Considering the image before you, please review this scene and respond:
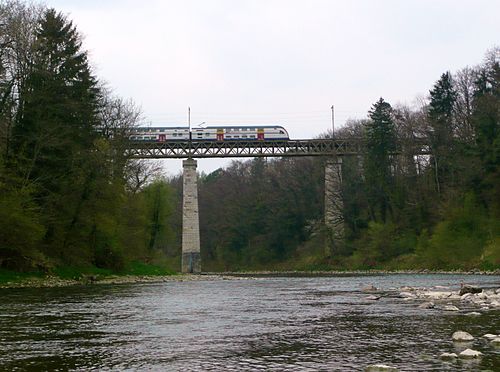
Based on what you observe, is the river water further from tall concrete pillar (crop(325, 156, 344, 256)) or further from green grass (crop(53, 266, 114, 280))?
tall concrete pillar (crop(325, 156, 344, 256))

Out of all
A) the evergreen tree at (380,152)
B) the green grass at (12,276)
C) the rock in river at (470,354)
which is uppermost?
the evergreen tree at (380,152)

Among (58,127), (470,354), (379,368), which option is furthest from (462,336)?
(58,127)

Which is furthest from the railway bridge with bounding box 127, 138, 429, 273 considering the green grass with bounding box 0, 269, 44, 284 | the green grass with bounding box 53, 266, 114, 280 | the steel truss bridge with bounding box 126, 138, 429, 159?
the green grass with bounding box 0, 269, 44, 284

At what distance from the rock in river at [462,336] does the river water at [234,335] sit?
0.21 metres

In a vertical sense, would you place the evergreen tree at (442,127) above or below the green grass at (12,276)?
above

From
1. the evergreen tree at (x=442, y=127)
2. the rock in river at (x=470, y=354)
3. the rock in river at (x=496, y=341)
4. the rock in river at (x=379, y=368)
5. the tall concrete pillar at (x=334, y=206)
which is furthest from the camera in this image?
the tall concrete pillar at (x=334, y=206)

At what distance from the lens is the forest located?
1529 inches

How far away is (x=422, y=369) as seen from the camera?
10961 mm

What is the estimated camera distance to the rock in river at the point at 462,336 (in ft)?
45.7

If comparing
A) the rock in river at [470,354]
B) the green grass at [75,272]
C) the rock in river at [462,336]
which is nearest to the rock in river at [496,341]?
the rock in river at [462,336]

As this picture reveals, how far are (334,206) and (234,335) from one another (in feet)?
236

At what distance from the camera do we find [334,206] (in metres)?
86.8

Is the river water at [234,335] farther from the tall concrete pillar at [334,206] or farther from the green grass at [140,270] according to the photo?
the tall concrete pillar at [334,206]

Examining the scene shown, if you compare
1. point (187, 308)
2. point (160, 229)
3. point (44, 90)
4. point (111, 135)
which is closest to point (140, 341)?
point (187, 308)
